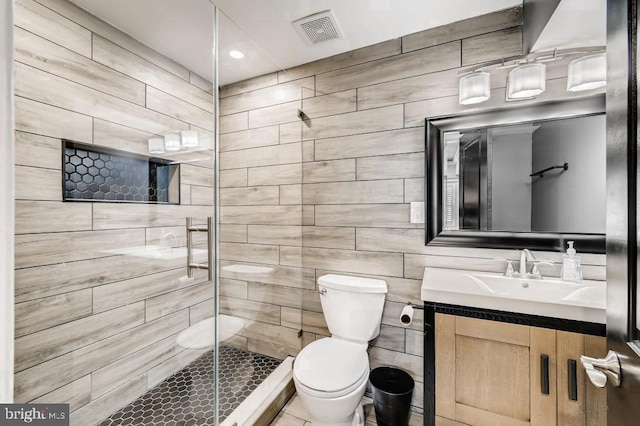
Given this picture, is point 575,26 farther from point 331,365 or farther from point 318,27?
point 331,365

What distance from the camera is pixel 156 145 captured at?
5.49ft

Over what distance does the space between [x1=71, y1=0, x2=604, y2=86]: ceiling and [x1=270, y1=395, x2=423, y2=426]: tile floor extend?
2153 millimetres

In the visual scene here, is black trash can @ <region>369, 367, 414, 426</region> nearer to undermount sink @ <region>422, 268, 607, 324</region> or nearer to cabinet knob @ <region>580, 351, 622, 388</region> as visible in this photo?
undermount sink @ <region>422, 268, 607, 324</region>

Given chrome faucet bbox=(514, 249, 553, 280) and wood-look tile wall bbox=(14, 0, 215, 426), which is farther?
chrome faucet bbox=(514, 249, 553, 280)

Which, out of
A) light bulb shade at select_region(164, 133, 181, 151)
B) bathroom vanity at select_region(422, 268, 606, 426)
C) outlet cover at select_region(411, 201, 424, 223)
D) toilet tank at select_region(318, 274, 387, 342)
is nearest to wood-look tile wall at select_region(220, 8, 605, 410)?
outlet cover at select_region(411, 201, 424, 223)

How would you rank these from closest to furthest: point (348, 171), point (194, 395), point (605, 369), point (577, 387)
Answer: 1. point (605, 369)
2. point (577, 387)
3. point (194, 395)
4. point (348, 171)

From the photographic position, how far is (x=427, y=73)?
179cm

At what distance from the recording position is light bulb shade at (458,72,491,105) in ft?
5.17

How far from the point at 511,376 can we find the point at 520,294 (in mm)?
360

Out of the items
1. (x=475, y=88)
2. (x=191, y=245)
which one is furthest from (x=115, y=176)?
(x=475, y=88)

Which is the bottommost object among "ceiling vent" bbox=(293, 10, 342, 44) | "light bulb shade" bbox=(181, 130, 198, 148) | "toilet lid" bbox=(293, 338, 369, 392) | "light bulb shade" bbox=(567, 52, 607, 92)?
"toilet lid" bbox=(293, 338, 369, 392)

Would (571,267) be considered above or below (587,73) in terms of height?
below

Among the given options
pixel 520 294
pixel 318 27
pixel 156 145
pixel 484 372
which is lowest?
pixel 484 372

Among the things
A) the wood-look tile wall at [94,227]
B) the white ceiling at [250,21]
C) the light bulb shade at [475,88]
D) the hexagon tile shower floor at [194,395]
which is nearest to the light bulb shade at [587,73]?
the light bulb shade at [475,88]
